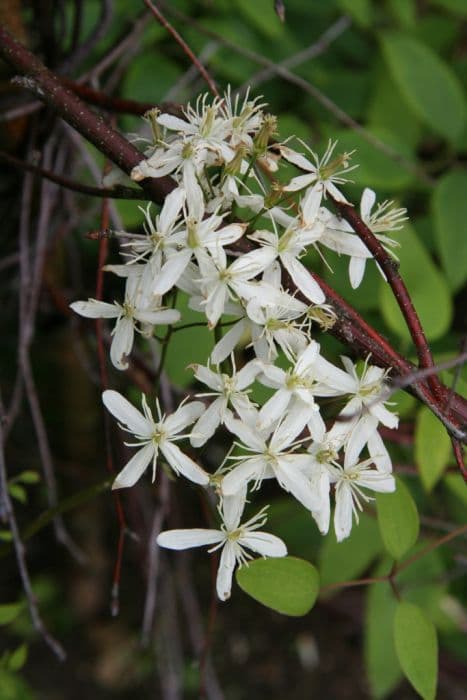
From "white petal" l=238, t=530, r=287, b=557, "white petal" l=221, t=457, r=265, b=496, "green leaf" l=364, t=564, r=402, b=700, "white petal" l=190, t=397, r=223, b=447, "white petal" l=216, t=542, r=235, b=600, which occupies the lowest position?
"green leaf" l=364, t=564, r=402, b=700

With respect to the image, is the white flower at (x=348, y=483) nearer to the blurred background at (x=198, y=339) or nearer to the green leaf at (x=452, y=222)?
the blurred background at (x=198, y=339)

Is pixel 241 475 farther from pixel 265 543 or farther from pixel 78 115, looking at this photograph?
pixel 78 115

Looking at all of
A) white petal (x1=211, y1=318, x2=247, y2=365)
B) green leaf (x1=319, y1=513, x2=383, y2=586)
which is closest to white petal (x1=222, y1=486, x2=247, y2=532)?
white petal (x1=211, y1=318, x2=247, y2=365)

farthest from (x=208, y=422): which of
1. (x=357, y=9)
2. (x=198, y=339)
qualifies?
(x=357, y=9)

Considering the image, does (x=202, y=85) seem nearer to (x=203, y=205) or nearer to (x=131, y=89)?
(x=131, y=89)

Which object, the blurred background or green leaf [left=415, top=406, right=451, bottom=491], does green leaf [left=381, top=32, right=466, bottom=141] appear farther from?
green leaf [left=415, top=406, right=451, bottom=491]

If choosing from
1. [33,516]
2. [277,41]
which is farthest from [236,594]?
[277,41]
